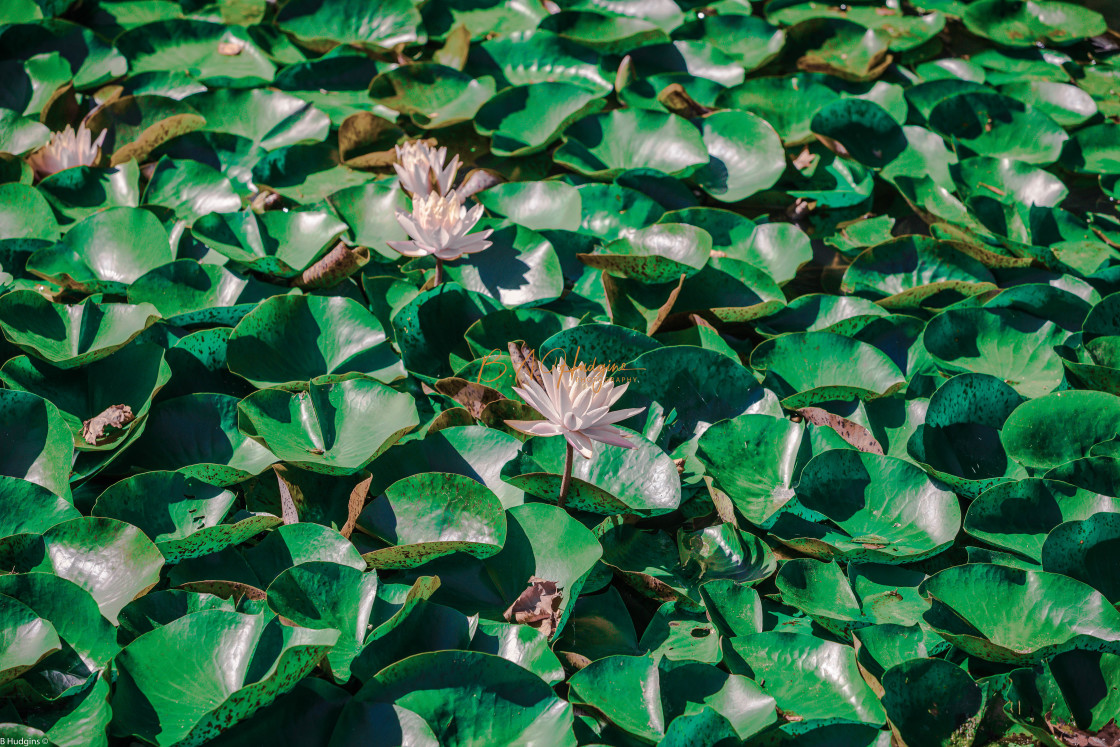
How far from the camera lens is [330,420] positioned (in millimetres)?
2072

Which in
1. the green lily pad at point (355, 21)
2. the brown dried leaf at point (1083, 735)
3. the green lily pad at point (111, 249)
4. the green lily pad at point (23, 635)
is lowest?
the brown dried leaf at point (1083, 735)

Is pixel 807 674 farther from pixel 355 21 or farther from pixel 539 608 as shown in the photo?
pixel 355 21

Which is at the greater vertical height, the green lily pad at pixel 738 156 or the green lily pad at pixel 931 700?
the green lily pad at pixel 738 156

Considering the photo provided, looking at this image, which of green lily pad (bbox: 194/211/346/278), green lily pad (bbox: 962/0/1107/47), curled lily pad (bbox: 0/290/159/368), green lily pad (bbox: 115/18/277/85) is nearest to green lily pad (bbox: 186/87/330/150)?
A: green lily pad (bbox: 115/18/277/85)

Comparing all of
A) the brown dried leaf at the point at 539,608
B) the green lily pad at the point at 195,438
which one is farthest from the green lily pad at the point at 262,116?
the brown dried leaf at the point at 539,608

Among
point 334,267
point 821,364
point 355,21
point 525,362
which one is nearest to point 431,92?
point 355,21

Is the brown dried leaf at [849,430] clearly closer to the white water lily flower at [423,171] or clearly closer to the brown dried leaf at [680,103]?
the white water lily flower at [423,171]

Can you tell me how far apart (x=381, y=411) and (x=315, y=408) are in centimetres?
15

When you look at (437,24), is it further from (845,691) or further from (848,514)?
(845,691)

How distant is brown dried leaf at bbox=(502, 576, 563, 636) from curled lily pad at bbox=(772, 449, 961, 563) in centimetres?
55

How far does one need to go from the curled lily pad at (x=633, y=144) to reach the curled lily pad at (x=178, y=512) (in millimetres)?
1674

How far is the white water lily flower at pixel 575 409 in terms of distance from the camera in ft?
5.84

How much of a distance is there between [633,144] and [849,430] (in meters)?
1.42

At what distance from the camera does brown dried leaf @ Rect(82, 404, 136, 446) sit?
6.49 feet
